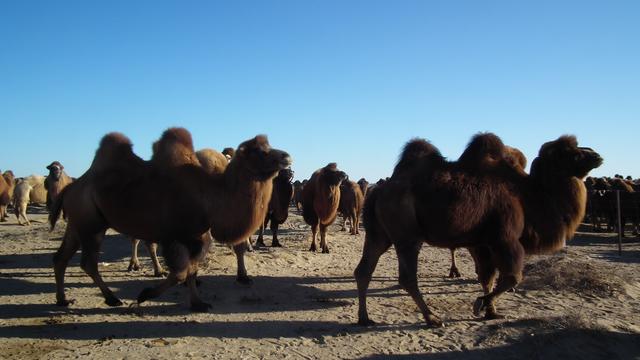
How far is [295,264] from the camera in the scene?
11320 millimetres

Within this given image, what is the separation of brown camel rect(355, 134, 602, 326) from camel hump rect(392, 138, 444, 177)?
1 centimetres

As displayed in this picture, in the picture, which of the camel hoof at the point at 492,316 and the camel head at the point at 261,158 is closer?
the camel hoof at the point at 492,316

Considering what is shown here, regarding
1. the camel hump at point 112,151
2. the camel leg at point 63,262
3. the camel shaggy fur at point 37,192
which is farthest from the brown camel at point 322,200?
the camel shaggy fur at point 37,192

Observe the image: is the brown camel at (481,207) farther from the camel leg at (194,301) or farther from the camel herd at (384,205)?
the camel leg at (194,301)

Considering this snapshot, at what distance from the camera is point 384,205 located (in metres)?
6.12

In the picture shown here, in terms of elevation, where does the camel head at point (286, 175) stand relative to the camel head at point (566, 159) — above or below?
above

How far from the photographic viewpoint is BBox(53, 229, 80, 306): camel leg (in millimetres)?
7270

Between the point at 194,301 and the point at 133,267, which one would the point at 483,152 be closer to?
the point at 194,301

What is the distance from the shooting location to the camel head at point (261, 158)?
22.1 feet

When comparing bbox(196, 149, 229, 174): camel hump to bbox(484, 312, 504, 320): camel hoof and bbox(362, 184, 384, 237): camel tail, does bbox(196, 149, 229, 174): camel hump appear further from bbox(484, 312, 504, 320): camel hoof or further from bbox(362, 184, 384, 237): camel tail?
bbox(484, 312, 504, 320): camel hoof

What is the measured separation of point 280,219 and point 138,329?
864cm

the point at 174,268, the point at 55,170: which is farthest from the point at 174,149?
the point at 55,170

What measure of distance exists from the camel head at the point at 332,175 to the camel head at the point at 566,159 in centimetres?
830

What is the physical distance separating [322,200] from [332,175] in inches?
34.8
